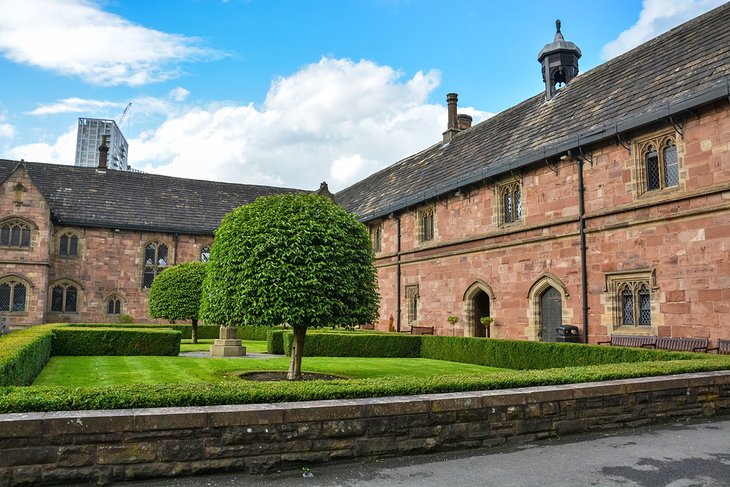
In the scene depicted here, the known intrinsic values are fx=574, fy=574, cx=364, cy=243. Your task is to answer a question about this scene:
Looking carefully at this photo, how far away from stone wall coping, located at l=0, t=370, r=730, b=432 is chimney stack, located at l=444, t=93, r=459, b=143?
2487cm

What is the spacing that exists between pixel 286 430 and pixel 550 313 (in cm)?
1452

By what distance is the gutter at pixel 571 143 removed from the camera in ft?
45.1

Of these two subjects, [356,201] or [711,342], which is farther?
[356,201]

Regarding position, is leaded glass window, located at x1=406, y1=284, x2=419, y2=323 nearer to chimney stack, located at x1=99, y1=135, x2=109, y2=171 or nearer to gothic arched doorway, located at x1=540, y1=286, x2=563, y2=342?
gothic arched doorway, located at x1=540, y1=286, x2=563, y2=342

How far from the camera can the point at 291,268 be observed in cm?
1132

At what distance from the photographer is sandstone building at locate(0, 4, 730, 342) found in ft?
47.0

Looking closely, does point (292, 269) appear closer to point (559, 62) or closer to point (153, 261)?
point (559, 62)

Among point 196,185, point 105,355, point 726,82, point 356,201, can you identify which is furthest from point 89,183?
point 726,82

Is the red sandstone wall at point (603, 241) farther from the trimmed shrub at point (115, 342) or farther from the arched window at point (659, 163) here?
the trimmed shrub at point (115, 342)

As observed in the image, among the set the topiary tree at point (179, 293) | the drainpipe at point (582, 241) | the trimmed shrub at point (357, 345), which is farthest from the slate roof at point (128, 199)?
the drainpipe at point (582, 241)

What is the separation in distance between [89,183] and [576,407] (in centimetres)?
3565

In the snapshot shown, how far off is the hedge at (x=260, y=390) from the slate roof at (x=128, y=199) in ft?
96.0

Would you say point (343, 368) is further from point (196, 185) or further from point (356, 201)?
point (196, 185)

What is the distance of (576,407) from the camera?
7164 millimetres
